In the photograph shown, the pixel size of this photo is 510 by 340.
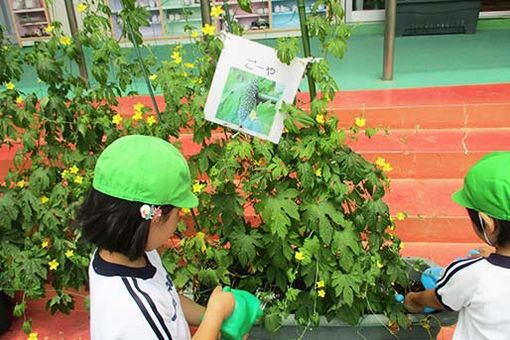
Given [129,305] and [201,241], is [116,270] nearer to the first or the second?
[129,305]

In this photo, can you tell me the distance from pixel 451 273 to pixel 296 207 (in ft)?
1.65

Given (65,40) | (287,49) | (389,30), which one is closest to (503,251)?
(287,49)

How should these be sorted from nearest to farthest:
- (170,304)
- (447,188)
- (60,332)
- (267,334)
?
(170,304) → (267,334) → (60,332) → (447,188)

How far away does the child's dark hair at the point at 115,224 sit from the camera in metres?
0.96

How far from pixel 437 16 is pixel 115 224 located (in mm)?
4501

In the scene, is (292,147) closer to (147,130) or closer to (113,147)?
(147,130)

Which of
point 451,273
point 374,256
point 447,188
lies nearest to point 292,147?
point 374,256

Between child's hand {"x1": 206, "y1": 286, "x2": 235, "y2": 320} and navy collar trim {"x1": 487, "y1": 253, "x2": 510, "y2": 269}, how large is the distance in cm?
68

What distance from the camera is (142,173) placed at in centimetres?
95

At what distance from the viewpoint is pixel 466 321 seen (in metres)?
1.26

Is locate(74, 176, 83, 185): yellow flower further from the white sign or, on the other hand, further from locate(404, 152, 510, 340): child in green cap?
locate(404, 152, 510, 340): child in green cap

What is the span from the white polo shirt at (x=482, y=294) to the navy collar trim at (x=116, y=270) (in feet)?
2.61

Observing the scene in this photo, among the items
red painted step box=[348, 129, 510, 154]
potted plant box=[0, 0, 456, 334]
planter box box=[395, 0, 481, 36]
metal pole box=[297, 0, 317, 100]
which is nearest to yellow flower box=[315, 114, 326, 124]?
potted plant box=[0, 0, 456, 334]

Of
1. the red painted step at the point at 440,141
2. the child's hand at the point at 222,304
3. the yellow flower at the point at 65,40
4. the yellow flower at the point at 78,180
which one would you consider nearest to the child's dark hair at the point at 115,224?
the child's hand at the point at 222,304
